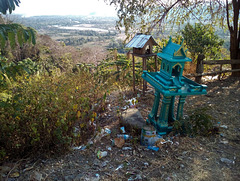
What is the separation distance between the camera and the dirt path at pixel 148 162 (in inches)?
107

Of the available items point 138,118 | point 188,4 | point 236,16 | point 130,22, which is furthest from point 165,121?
point 236,16

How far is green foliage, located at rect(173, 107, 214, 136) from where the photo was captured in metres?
3.50

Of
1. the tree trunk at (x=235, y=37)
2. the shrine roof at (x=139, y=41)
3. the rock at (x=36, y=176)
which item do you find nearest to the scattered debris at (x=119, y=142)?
the rock at (x=36, y=176)

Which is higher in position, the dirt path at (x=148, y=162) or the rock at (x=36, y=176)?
the rock at (x=36, y=176)

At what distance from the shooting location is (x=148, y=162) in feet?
9.86

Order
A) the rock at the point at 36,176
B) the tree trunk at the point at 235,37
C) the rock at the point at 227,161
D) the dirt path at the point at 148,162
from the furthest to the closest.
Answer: the tree trunk at the point at 235,37 < the rock at the point at 227,161 < the dirt path at the point at 148,162 < the rock at the point at 36,176

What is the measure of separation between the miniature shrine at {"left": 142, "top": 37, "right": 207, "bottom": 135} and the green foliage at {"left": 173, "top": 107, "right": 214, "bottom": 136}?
17cm

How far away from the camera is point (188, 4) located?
6.39 m

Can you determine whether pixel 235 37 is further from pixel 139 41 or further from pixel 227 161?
pixel 227 161

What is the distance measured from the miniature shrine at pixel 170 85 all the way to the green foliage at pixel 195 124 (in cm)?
17

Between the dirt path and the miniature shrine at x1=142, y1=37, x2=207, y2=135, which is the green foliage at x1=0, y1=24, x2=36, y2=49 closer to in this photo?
the dirt path

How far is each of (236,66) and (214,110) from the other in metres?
3.12

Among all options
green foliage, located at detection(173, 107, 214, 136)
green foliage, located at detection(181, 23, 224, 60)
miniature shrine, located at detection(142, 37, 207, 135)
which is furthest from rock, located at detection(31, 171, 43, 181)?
green foliage, located at detection(181, 23, 224, 60)

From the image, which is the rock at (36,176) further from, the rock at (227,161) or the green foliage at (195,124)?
the rock at (227,161)
